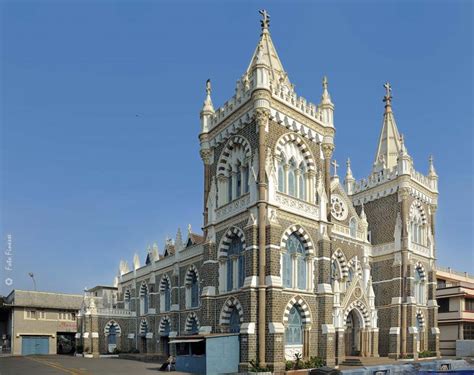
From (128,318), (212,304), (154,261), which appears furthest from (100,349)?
(212,304)

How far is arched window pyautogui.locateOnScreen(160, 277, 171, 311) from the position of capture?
150 ft

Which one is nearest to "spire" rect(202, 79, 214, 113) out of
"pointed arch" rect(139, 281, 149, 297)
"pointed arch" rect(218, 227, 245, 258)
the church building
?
the church building

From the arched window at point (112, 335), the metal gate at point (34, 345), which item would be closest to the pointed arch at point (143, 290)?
the arched window at point (112, 335)

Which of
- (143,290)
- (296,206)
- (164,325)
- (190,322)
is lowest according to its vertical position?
(164,325)

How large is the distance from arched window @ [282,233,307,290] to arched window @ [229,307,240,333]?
11.4 ft

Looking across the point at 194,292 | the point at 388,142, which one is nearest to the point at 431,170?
→ the point at 388,142

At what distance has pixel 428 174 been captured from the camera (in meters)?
45.1

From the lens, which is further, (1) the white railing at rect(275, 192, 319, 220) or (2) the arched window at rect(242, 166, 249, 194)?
(2) the arched window at rect(242, 166, 249, 194)

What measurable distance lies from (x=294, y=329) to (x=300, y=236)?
5642 millimetres

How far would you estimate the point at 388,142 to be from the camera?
148ft

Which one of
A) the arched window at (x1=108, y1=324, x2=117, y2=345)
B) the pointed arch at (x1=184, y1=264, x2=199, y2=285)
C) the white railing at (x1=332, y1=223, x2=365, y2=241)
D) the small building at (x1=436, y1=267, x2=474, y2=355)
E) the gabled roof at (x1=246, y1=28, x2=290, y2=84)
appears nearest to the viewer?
the gabled roof at (x1=246, y1=28, x2=290, y2=84)

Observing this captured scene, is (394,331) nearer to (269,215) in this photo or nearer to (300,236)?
(300,236)

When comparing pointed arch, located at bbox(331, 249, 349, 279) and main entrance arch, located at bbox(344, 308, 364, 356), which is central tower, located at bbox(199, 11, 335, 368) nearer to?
pointed arch, located at bbox(331, 249, 349, 279)

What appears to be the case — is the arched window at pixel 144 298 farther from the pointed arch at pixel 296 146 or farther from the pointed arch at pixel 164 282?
the pointed arch at pixel 296 146
